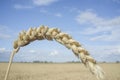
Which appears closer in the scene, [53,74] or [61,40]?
[61,40]

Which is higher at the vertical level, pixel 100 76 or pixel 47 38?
Answer: pixel 47 38

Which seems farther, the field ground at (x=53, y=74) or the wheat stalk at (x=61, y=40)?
the field ground at (x=53, y=74)

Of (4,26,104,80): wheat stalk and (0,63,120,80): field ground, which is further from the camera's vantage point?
A: (0,63,120,80): field ground

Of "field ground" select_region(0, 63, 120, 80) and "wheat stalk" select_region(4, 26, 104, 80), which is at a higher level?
"field ground" select_region(0, 63, 120, 80)

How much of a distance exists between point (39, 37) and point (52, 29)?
102mm

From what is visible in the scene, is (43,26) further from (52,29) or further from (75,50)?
(75,50)

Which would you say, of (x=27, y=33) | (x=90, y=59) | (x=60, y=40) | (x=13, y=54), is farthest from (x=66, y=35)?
(x=13, y=54)

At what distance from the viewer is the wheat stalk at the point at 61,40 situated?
0.69 metres

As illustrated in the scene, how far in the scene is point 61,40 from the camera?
0.80 metres

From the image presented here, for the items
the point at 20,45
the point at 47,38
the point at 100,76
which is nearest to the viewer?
the point at 100,76

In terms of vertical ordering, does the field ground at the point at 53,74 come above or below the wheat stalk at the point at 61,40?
above

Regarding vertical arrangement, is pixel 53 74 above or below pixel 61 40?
above

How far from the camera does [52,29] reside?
0.85 m

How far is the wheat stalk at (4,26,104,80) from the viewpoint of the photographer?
2.27 ft
